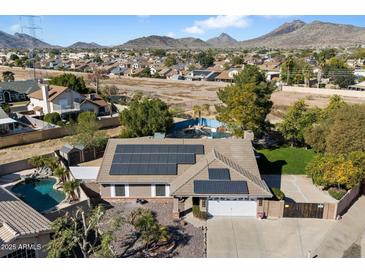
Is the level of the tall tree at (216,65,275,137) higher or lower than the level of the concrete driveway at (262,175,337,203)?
higher

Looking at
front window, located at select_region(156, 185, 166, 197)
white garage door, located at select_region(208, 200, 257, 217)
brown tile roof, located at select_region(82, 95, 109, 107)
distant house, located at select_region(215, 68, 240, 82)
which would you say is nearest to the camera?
white garage door, located at select_region(208, 200, 257, 217)

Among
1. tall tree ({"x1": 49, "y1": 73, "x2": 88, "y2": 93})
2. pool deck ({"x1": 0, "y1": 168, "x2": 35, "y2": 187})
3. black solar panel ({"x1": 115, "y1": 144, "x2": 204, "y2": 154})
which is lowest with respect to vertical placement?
pool deck ({"x1": 0, "y1": 168, "x2": 35, "y2": 187})

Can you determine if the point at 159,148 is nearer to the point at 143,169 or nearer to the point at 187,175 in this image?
the point at 143,169

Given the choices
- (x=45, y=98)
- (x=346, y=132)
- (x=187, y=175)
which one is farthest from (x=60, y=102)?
(x=346, y=132)

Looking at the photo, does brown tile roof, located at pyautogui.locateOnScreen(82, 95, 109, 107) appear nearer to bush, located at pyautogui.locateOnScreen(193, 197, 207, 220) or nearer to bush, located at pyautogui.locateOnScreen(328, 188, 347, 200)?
bush, located at pyautogui.locateOnScreen(193, 197, 207, 220)

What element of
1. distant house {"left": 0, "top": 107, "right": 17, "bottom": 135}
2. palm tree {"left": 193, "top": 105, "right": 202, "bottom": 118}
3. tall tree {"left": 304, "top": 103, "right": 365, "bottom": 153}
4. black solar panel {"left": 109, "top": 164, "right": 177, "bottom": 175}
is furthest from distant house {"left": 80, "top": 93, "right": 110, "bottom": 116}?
tall tree {"left": 304, "top": 103, "right": 365, "bottom": 153}
